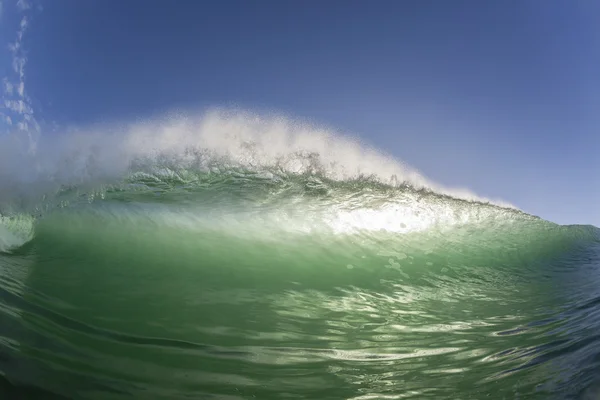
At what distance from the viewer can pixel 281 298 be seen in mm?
3709

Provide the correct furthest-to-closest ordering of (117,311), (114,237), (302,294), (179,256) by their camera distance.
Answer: (114,237), (179,256), (302,294), (117,311)

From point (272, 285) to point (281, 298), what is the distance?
1.19ft

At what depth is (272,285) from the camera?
13.3 ft

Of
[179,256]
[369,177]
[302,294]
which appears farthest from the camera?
[369,177]

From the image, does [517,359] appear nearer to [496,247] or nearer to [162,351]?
[162,351]

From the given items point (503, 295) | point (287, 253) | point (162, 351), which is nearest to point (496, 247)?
point (503, 295)

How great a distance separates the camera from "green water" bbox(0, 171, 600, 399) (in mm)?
2010

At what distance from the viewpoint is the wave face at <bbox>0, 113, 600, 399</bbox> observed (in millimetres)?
2043

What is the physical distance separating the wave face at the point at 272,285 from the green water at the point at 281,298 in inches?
0.8

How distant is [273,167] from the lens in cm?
678

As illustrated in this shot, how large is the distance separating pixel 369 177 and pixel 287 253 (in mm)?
2970

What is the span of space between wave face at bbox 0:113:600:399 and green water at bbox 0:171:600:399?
0.02 meters

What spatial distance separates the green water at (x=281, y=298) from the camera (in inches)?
79.1

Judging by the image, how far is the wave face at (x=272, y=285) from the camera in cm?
204
